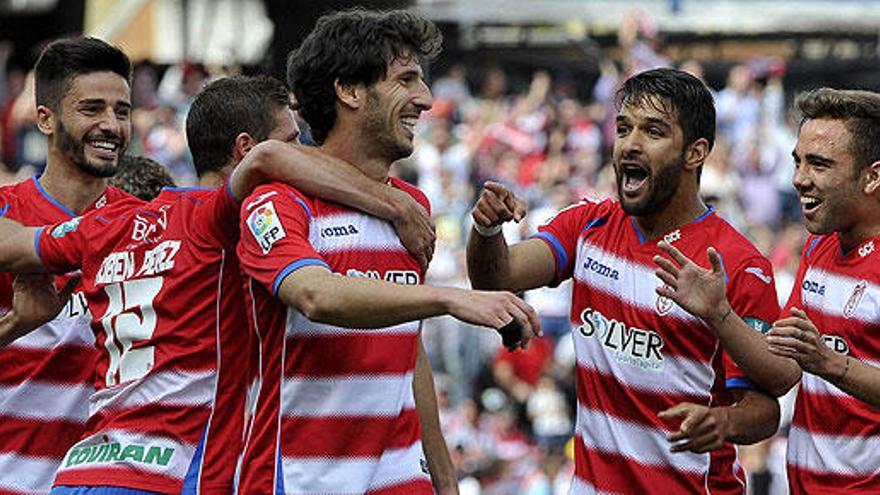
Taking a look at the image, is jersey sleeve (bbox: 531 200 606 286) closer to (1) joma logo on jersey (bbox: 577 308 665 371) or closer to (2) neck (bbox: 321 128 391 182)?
(1) joma logo on jersey (bbox: 577 308 665 371)

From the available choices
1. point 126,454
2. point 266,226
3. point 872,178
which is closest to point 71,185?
point 126,454

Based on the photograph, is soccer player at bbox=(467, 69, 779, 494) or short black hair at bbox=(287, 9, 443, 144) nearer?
short black hair at bbox=(287, 9, 443, 144)

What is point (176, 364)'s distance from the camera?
21.4ft

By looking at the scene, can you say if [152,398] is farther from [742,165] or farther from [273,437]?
[742,165]

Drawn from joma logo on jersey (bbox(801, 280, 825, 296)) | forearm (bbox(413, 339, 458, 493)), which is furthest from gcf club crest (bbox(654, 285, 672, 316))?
forearm (bbox(413, 339, 458, 493))

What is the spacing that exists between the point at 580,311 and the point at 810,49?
22.6m

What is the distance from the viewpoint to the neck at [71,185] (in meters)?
7.62

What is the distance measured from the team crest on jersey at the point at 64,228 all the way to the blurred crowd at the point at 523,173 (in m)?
8.86

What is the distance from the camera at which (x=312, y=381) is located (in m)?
6.10

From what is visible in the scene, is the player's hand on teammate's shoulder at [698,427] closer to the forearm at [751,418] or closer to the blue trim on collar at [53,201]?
the forearm at [751,418]

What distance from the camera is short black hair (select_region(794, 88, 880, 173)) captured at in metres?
7.15

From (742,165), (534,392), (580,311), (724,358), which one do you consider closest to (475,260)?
(580,311)

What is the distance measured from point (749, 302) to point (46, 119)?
3.10 meters

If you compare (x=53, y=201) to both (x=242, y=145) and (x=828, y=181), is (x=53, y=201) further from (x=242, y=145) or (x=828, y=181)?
(x=828, y=181)
